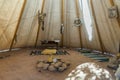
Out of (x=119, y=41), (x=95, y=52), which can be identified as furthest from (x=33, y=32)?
(x=119, y=41)

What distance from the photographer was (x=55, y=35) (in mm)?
7027

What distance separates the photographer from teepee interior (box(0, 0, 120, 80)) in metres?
4.67

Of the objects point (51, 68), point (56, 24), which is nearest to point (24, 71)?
point (51, 68)

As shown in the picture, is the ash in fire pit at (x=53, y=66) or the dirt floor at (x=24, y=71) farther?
the ash in fire pit at (x=53, y=66)

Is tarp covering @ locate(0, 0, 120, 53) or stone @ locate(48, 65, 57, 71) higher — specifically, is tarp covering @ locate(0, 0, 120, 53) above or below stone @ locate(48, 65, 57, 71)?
above

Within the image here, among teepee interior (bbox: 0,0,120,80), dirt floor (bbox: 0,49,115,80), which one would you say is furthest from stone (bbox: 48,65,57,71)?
dirt floor (bbox: 0,49,115,80)

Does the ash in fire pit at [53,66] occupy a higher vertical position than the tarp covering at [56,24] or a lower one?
lower

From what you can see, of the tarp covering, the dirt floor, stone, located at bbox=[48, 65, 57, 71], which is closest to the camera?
the dirt floor

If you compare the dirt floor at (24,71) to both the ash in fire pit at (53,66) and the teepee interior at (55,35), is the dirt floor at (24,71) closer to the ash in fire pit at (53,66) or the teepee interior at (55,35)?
the teepee interior at (55,35)

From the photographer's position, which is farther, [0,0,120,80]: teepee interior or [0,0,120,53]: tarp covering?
[0,0,120,53]: tarp covering

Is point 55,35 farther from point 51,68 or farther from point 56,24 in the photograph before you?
point 51,68

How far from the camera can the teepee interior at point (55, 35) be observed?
4.67 meters

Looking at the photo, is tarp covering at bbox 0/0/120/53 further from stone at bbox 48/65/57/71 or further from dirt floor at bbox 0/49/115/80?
stone at bbox 48/65/57/71

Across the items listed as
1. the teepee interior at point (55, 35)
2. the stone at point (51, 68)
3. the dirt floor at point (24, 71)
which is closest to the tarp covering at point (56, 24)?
the teepee interior at point (55, 35)
